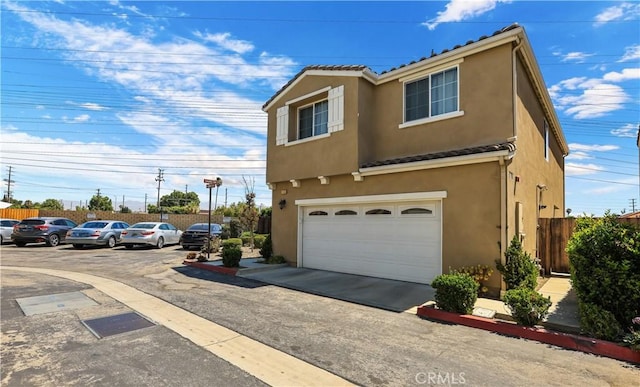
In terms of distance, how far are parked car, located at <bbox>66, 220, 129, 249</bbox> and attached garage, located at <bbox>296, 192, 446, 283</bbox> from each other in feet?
44.7

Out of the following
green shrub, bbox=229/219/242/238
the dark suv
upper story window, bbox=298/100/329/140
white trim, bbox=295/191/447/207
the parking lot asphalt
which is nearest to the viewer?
the parking lot asphalt

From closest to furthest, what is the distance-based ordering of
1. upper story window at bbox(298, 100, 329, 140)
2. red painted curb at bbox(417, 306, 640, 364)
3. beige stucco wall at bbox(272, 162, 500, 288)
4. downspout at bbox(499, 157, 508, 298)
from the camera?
red painted curb at bbox(417, 306, 640, 364) < downspout at bbox(499, 157, 508, 298) < beige stucco wall at bbox(272, 162, 500, 288) < upper story window at bbox(298, 100, 329, 140)

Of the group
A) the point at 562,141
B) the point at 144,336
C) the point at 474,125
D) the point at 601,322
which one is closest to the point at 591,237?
the point at 601,322

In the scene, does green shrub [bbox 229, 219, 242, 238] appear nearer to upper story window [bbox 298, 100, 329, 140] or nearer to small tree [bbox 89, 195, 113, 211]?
upper story window [bbox 298, 100, 329, 140]

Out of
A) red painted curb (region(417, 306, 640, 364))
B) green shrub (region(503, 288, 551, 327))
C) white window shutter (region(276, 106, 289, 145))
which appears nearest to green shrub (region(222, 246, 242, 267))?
white window shutter (region(276, 106, 289, 145))

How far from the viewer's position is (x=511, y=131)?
27.4 feet

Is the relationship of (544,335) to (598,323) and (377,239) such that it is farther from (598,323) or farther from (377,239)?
(377,239)

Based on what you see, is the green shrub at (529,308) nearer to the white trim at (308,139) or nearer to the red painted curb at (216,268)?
the white trim at (308,139)

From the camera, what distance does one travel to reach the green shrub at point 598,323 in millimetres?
5047

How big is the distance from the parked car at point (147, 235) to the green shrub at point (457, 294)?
17675 millimetres

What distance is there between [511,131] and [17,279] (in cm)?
1402

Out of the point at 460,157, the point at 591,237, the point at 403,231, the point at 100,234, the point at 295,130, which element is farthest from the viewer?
the point at 100,234

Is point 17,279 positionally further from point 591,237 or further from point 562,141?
point 562,141
